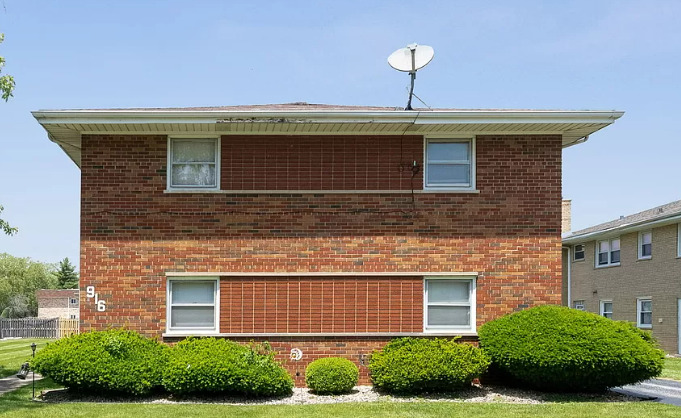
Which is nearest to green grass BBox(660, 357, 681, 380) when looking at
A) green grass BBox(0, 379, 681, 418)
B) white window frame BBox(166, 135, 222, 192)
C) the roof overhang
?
green grass BBox(0, 379, 681, 418)

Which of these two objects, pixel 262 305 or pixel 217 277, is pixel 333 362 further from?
pixel 217 277

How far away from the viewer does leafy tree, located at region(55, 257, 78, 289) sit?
8550 cm

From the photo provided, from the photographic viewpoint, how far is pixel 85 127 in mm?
14180

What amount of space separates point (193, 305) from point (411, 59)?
6.40m

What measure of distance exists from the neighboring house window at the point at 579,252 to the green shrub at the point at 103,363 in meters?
24.3

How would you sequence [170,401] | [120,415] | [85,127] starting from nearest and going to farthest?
[120,415] < [170,401] < [85,127]

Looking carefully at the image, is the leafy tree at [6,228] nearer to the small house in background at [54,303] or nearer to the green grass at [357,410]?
the green grass at [357,410]

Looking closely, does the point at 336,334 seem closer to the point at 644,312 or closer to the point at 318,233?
the point at 318,233

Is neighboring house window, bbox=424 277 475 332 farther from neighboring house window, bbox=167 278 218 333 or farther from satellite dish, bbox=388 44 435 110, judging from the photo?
neighboring house window, bbox=167 278 218 333

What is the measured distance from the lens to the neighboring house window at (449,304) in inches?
579

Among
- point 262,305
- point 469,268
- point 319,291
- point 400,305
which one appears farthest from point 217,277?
point 469,268

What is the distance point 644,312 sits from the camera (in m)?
28.6

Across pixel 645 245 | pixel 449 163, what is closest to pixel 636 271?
pixel 645 245

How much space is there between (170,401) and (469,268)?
608cm
